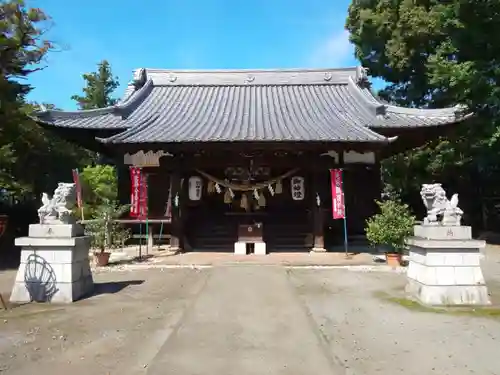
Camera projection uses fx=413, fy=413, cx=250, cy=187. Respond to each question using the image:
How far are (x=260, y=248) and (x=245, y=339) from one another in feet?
30.2

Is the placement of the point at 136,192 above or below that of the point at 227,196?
above

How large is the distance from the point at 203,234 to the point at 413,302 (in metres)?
9.95

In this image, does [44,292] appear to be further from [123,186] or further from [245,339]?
[123,186]

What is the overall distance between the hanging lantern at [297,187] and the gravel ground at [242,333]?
6.21 m

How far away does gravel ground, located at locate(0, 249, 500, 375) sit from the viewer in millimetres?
4480

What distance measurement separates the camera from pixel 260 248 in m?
14.5

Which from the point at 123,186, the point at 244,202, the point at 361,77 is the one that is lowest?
the point at 244,202

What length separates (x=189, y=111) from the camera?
17.5 metres

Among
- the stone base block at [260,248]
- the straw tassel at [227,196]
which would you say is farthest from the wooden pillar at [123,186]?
the stone base block at [260,248]

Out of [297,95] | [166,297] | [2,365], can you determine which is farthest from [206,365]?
[297,95]

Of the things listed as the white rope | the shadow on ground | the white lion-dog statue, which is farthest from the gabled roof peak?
the white lion-dog statue

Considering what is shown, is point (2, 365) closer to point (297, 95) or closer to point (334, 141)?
point (334, 141)

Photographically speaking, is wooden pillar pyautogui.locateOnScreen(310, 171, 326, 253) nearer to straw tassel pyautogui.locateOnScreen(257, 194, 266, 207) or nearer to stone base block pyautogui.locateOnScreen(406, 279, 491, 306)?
straw tassel pyautogui.locateOnScreen(257, 194, 266, 207)

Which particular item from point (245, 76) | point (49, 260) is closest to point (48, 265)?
point (49, 260)
